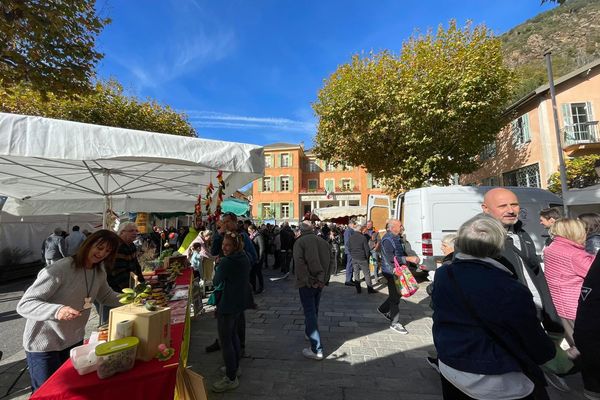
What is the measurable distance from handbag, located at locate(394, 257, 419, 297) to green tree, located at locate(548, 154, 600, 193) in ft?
42.9

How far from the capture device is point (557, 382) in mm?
2980

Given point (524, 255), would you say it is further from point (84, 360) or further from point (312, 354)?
point (84, 360)

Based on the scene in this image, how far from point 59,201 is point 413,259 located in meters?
7.88

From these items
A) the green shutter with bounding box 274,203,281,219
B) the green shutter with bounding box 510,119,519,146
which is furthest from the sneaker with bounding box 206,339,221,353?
the green shutter with bounding box 274,203,281,219

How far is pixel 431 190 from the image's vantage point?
7.43m

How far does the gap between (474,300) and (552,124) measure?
17438 mm

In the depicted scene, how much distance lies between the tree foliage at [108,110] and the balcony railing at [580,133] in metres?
20.1

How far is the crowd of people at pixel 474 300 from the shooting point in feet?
4.75

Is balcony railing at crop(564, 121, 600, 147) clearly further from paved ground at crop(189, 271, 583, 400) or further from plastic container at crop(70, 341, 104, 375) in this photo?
plastic container at crop(70, 341, 104, 375)

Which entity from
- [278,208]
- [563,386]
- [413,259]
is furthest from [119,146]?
[278,208]

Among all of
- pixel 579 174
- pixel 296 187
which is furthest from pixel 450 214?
pixel 296 187

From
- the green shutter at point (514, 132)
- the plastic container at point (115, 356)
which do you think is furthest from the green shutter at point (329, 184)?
the plastic container at point (115, 356)

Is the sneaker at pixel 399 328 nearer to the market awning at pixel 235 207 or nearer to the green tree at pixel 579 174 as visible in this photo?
the market awning at pixel 235 207

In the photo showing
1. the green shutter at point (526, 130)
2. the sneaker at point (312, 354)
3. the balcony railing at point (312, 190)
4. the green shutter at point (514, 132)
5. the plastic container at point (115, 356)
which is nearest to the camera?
the plastic container at point (115, 356)
